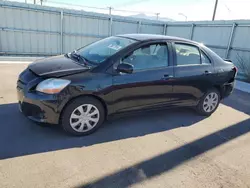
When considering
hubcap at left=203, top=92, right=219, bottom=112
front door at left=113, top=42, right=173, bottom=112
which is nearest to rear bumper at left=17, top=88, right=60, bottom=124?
front door at left=113, top=42, right=173, bottom=112

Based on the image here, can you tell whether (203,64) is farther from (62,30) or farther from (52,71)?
(62,30)

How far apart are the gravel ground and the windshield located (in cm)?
123

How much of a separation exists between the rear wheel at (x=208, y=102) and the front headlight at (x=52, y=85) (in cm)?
295

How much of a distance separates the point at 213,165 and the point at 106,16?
386 inches

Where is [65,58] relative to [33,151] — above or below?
above

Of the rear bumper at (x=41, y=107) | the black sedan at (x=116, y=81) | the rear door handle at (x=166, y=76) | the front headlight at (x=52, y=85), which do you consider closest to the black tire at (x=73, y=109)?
the black sedan at (x=116, y=81)

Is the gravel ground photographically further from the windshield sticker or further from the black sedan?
the windshield sticker

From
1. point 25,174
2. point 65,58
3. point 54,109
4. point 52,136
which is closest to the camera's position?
point 25,174

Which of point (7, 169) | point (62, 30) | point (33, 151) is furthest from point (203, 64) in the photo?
point (62, 30)

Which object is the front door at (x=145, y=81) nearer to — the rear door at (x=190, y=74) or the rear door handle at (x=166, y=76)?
the rear door handle at (x=166, y=76)

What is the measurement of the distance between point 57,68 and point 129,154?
1732mm

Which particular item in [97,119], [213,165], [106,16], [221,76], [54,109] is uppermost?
[106,16]

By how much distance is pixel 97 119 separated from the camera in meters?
3.45

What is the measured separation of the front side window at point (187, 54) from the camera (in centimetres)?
406
